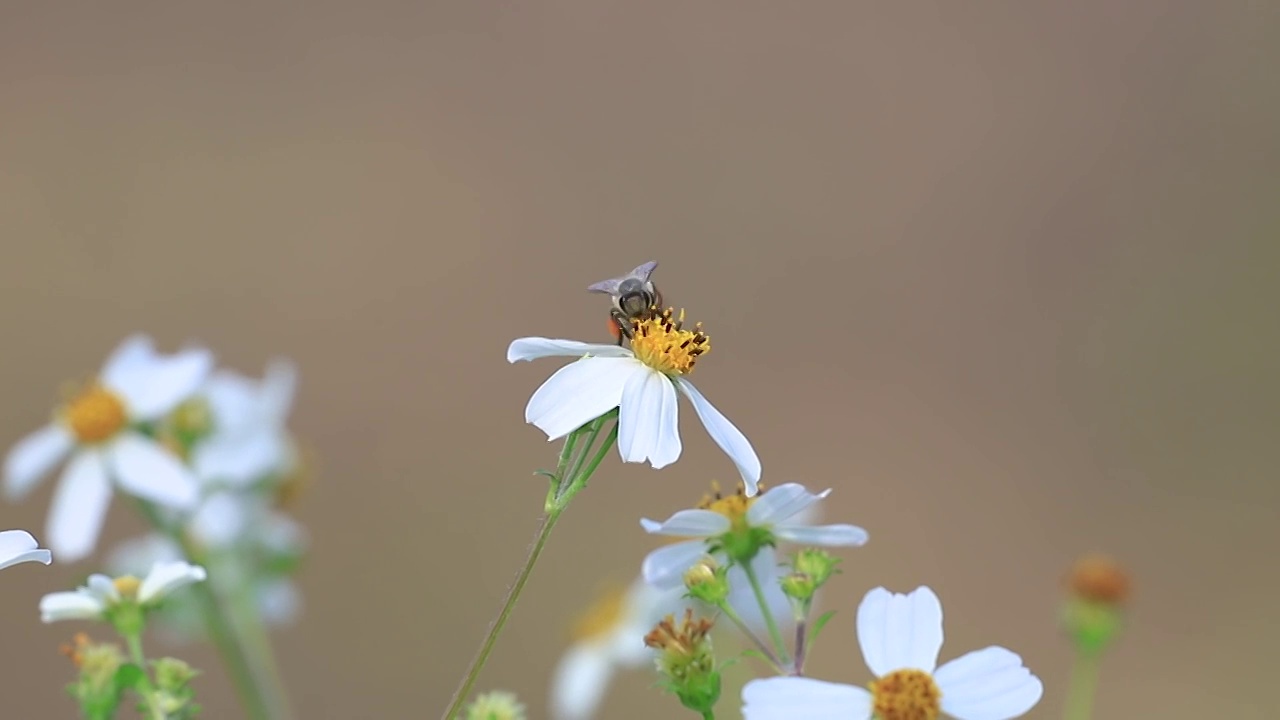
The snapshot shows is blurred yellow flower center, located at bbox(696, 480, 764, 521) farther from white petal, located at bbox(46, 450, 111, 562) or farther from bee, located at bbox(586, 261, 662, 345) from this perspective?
white petal, located at bbox(46, 450, 111, 562)

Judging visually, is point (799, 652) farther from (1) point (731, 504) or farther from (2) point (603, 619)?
(2) point (603, 619)

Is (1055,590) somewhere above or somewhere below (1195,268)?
below

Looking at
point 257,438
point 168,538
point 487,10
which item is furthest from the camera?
point 487,10

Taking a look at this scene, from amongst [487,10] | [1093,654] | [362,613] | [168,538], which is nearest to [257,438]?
[168,538]

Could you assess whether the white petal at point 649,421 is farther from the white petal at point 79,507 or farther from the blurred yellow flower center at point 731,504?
the white petal at point 79,507

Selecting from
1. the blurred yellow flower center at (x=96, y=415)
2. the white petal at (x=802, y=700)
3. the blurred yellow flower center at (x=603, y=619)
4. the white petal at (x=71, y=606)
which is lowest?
the white petal at (x=71, y=606)

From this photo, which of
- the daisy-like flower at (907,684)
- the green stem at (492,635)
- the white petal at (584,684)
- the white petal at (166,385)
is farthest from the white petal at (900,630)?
the white petal at (584,684)

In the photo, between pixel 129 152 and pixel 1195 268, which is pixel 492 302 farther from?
pixel 1195 268
